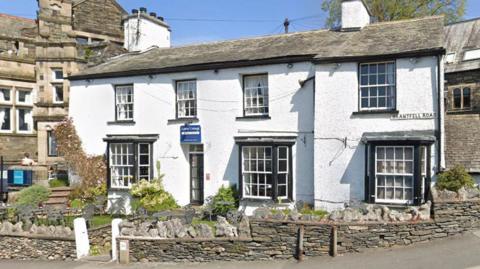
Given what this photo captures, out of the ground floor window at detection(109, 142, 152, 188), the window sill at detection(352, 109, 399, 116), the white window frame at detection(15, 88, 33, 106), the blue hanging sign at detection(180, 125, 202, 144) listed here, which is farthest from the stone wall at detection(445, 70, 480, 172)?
the white window frame at detection(15, 88, 33, 106)

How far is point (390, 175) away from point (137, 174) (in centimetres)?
958

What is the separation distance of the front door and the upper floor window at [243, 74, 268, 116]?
105 inches

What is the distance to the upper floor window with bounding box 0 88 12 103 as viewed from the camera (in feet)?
81.1

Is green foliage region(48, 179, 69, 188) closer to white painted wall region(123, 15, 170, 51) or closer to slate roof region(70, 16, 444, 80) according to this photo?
slate roof region(70, 16, 444, 80)

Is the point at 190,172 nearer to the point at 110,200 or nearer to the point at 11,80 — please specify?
the point at 110,200

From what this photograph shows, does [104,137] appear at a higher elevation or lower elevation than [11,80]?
lower

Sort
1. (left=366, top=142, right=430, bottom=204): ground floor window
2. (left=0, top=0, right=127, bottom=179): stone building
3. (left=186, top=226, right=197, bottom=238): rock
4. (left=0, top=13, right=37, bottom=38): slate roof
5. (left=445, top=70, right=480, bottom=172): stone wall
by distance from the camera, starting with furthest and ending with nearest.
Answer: (left=0, top=13, right=37, bottom=38): slate roof < (left=0, top=0, right=127, bottom=179): stone building < (left=445, top=70, right=480, bottom=172): stone wall < (left=366, top=142, right=430, bottom=204): ground floor window < (left=186, top=226, right=197, bottom=238): rock

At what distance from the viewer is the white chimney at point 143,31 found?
75.6ft

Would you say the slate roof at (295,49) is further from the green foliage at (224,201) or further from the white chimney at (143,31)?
the green foliage at (224,201)

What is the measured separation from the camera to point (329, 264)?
34.0ft

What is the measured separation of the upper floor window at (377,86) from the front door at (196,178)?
6.57 m

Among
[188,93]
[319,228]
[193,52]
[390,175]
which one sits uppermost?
[193,52]

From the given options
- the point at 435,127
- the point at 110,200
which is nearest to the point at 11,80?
the point at 110,200

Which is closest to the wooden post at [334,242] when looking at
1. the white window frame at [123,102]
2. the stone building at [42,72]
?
the white window frame at [123,102]
